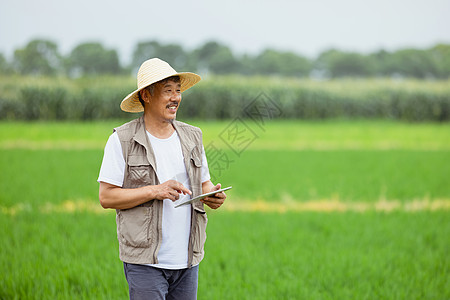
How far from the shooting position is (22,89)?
939 inches

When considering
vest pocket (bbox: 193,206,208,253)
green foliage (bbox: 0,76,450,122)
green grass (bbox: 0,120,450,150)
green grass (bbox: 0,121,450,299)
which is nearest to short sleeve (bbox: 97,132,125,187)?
vest pocket (bbox: 193,206,208,253)

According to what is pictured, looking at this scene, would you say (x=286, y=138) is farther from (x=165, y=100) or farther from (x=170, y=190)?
(x=170, y=190)

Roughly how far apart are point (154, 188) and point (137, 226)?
24 centimetres

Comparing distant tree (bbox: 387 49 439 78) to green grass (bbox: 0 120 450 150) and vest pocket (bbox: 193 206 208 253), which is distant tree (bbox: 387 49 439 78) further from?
vest pocket (bbox: 193 206 208 253)

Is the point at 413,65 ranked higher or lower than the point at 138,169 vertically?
higher

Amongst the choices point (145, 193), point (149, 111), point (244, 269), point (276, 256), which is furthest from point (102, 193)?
point (276, 256)

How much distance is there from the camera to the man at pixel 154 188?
2146 millimetres

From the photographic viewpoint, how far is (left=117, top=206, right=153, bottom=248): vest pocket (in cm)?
219

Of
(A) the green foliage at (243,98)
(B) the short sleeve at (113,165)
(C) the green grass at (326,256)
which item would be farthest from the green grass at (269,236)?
(A) the green foliage at (243,98)

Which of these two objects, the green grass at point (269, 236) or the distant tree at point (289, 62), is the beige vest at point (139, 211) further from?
the distant tree at point (289, 62)

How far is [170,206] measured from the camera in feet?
7.38

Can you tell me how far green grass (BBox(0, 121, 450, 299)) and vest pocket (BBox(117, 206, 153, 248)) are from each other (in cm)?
49

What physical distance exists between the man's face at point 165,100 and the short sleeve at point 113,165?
0.77 ft

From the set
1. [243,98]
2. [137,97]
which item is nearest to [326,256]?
[137,97]
